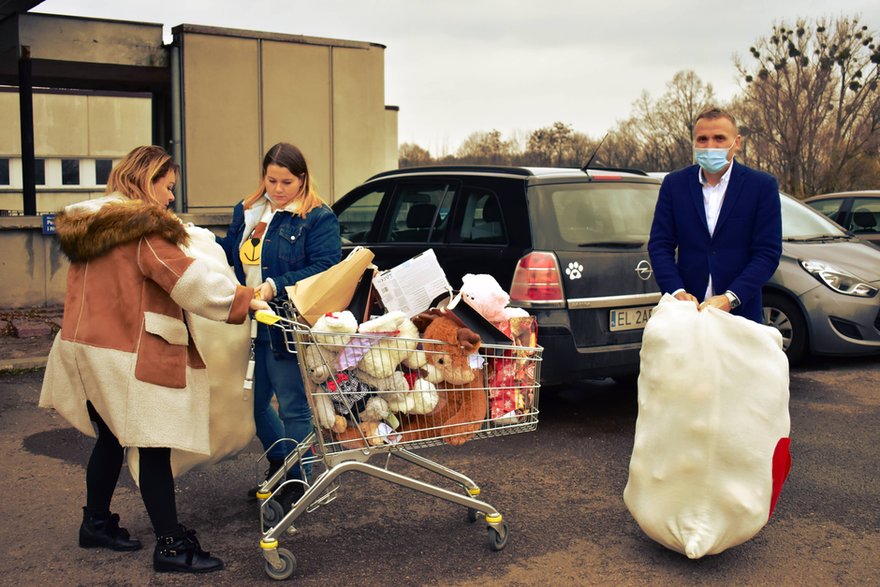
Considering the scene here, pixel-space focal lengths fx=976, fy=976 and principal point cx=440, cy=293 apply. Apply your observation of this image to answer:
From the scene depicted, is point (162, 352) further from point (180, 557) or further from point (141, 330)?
point (180, 557)

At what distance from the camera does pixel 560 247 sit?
20.4 feet

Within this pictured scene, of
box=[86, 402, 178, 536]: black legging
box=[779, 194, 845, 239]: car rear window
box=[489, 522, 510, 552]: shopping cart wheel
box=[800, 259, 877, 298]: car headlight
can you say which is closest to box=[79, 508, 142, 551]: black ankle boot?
box=[86, 402, 178, 536]: black legging

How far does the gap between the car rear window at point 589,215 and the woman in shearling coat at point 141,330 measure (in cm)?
276

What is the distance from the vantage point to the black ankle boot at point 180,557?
4.03 metres

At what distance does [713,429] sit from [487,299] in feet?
3.51

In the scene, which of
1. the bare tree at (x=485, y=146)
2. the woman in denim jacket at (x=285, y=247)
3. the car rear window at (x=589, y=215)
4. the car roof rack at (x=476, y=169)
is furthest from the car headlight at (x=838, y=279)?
Result: the bare tree at (x=485, y=146)

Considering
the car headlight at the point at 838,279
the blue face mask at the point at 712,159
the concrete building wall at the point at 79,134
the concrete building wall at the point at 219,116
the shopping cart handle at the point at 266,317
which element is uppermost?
the concrete building wall at the point at 79,134

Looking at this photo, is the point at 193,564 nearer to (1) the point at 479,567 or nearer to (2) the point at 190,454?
(2) the point at 190,454

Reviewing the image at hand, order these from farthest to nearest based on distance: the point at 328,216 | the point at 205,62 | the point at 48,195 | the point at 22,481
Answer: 1. the point at 48,195
2. the point at 205,62
3. the point at 22,481
4. the point at 328,216

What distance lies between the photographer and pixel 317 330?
381cm

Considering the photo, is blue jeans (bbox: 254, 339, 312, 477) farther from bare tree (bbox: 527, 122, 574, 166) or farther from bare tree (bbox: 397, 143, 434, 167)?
bare tree (bbox: 397, 143, 434, 167)

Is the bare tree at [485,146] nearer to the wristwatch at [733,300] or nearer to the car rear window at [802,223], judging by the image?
the car rear window at [802,223]

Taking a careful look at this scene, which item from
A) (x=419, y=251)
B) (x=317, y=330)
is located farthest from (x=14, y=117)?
→ (x=317, y=330)

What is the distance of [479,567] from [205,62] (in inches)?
461
